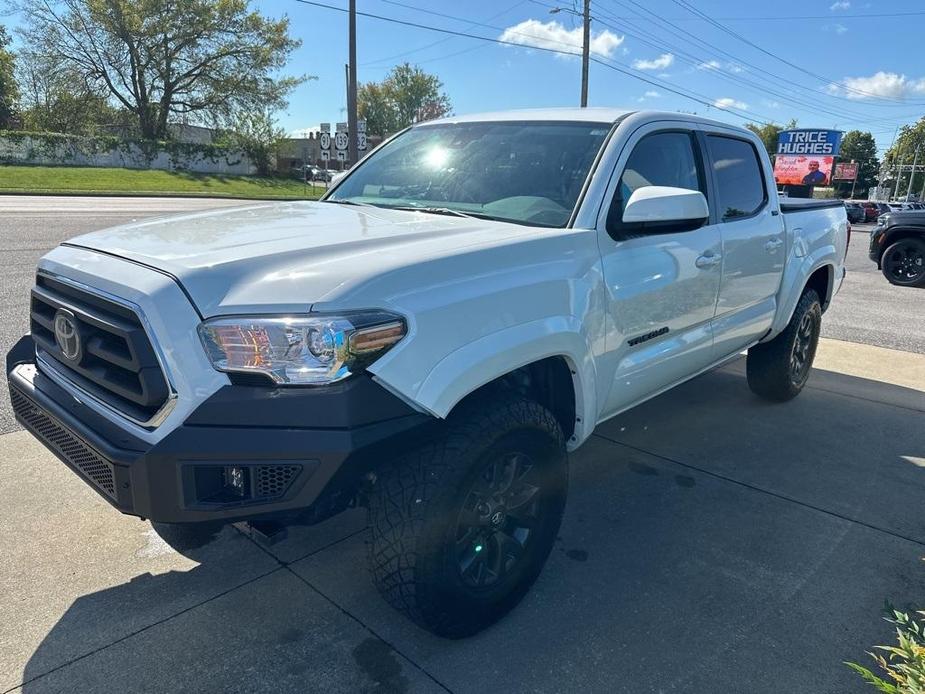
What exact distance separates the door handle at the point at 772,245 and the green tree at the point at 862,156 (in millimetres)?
98228

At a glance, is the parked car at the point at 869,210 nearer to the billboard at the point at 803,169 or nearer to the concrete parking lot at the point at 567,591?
the billboard at the point at 803,169

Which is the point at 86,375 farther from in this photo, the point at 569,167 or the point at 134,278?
the point at 569,167

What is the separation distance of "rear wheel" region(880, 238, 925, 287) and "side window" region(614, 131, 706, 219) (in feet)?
34.6

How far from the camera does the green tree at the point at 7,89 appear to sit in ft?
147

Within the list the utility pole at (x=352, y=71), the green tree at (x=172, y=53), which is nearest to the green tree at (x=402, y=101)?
the green tree at (x=172, y=53)

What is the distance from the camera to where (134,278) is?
216 centimetres

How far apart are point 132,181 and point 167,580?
34.6m

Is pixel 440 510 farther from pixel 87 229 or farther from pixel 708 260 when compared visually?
pixel 87 229

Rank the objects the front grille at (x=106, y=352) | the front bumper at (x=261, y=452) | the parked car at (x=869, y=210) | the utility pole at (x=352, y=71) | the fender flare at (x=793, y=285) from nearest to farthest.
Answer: the front bumper at (x=261, y=452) → the front grille at (x=106, y=352) → the fender flare at (x=793, y=285) → the utility pole at (x=352, y=71) → the parked car at (x=869, y=210)

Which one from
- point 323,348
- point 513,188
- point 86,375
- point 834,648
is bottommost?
point 834,648

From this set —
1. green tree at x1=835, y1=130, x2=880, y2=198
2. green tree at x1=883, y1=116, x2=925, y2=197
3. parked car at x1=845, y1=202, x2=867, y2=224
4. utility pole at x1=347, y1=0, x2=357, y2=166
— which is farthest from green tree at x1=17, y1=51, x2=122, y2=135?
green tree at x1=835, y1=130, x2=880, y2=198

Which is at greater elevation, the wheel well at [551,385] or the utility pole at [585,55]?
the utility pole at [585,55]

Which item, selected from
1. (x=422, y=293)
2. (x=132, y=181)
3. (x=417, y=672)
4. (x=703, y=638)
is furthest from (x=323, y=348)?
(x=132, y=181)

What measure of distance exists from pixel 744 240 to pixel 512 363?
2.26 m
